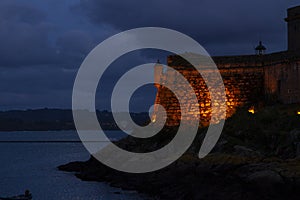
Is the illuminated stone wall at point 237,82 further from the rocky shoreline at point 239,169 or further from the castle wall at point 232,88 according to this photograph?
the rocky shoreline at point 239,169

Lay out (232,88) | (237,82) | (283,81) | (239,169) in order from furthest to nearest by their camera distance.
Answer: (237,82) < (232,88) < (283,81) < (239,169)

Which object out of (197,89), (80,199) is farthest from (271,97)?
(80,199)

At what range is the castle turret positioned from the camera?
1544 inches

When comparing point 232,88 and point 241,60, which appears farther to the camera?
point 241,60

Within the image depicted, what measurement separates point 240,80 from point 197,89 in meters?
3.40

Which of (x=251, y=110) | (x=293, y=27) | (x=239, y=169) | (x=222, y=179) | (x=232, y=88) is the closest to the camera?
(x=239, y=169)

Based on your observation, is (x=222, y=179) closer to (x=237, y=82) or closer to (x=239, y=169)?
(x=239, y=169)

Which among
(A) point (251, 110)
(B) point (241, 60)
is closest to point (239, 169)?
(A) point (251, 110)

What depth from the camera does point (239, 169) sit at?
26.2m

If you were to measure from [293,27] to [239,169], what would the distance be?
17.6 m

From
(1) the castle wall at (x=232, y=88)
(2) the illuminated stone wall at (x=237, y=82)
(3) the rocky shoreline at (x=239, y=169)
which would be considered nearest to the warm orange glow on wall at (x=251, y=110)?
(2) the illuminated stone wall at (x=237, y=82)

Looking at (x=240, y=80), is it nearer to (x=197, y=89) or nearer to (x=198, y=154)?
(x=197, y=89)

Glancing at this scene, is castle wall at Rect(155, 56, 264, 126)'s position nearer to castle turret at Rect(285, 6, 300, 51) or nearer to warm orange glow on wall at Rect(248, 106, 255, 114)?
warm orange glow on wall at Rect(248, 106, 255, 114)

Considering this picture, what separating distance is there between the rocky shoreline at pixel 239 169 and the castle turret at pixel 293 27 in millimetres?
8284
